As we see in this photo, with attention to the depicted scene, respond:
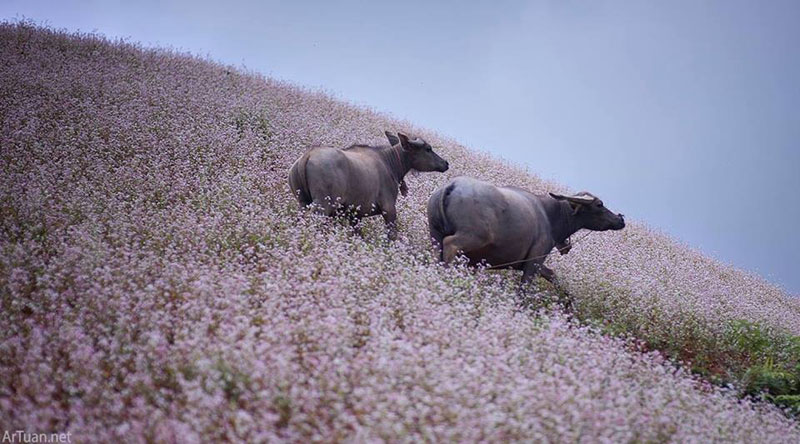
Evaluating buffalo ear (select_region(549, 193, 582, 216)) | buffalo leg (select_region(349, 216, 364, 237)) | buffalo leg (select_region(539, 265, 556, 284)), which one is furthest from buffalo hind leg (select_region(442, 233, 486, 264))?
buffalo ear (select_region(549, 193, 582, 216))

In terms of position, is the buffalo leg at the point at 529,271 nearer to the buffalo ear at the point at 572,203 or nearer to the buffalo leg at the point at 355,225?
the buffalo ear at the point at 572,203

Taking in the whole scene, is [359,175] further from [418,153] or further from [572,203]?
[572,203]

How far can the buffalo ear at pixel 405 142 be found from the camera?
33.0ft

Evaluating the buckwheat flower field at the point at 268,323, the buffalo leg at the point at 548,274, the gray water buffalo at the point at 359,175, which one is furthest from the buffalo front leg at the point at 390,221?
the buffalo leg at the point at 548,274

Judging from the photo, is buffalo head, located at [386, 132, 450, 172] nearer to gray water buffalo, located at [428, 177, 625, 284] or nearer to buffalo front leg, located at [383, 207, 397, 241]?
buffalo front leg, located at [383, 207, 397, 241]

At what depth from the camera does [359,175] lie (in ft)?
28.8

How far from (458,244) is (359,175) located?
2.09m

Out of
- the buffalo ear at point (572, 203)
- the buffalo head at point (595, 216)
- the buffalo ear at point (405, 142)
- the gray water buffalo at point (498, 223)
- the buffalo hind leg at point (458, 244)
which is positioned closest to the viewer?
the buffalo hind leg at point (458, 244)

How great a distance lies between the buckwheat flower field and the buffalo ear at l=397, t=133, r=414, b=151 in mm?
1398

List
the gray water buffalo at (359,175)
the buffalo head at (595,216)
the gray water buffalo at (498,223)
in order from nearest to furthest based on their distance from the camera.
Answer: the gray water buffalo at (498,223) < the gray water buffalo at (359,175) < the buffalo head at (595,216)

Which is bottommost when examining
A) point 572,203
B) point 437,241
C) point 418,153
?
point 437,241

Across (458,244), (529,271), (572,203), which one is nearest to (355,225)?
(458,244)

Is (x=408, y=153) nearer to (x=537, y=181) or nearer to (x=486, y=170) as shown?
(x=486, y=170)

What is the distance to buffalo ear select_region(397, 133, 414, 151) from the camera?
33.0 ft
